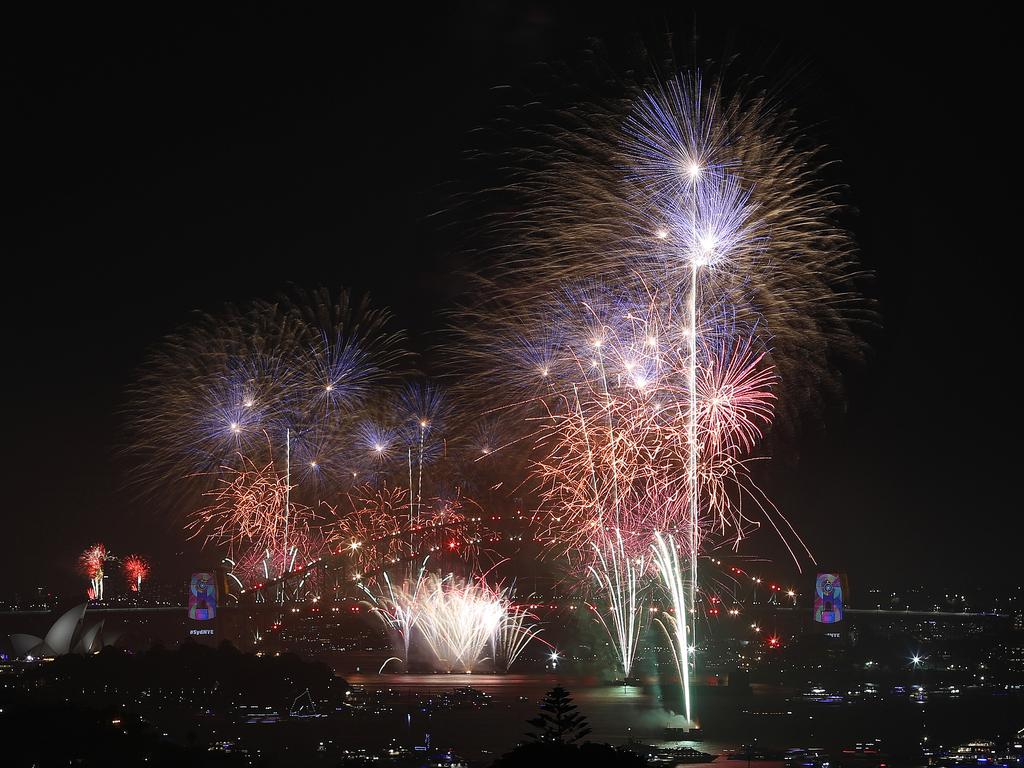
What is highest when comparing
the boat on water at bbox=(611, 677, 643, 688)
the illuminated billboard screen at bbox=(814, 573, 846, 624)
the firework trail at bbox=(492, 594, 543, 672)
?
the illuminated billboard screen at bbox=(814, 573, 846, 624)

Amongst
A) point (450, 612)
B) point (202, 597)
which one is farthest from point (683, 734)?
point (202, 597)

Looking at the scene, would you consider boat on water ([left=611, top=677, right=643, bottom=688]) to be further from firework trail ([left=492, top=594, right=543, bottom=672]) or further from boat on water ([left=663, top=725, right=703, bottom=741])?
boat on water ([left=663, top=725, right=703, bottom=741])

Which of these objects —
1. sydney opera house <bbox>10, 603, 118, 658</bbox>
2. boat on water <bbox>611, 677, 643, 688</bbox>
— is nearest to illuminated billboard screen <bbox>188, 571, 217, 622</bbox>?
sydney opera house <bbox>10, 603, 118, 658</bbox>

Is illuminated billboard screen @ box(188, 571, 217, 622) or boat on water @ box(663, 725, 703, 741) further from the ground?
illuminated billboard screen @ box(188, 571, 217, 622)

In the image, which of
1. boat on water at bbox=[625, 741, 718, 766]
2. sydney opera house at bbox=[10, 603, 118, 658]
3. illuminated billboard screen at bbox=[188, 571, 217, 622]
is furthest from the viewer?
illuminated billboard screen at bbox=[188, 571, 217, 622]

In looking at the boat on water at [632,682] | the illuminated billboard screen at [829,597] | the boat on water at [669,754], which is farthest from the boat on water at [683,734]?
the illuminated billboard screen at [829,597]

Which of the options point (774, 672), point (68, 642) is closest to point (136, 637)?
point (68, 642)
